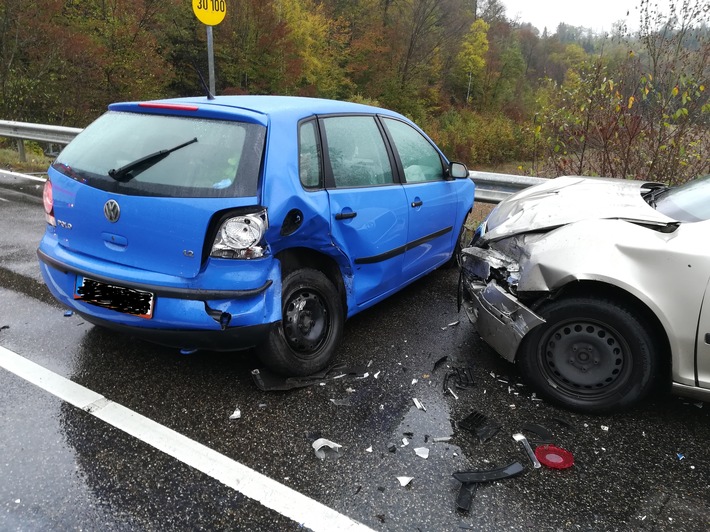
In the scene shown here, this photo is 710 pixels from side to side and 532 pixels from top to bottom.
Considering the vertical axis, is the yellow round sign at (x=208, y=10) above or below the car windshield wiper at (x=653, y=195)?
above

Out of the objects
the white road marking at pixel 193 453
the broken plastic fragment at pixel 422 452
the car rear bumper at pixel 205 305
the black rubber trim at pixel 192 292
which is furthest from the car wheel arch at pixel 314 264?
the broken plastic fragment at pixel 422 452

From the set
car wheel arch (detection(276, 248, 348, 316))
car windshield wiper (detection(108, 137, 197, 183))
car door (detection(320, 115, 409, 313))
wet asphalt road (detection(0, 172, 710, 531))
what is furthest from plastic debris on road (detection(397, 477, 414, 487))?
car windshield wiper (detection(108, 137, 197, 183))

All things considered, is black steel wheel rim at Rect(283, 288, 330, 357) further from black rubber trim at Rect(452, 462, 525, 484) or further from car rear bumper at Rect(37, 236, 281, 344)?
black rubber trim at Rect(452, 462, 525, 484)

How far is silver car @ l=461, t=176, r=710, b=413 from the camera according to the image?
2582 millimetres

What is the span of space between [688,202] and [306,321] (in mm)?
2384

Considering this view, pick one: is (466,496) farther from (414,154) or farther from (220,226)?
(414,154)

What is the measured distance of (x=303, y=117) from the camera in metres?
3.05

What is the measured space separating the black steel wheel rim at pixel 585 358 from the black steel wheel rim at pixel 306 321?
1.29 m

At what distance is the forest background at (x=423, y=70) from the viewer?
6.21 metres

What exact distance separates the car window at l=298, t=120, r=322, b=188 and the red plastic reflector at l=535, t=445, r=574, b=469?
6.08 feet

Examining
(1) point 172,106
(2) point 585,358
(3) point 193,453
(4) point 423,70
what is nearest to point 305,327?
(3) point 193,453

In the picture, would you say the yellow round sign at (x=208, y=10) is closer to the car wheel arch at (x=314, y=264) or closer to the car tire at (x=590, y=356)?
the car wheel arch at (x=314, y=264)

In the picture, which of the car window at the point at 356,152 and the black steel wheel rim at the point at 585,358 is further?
the car window at the point at 356,152

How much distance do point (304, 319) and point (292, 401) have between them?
1.59 feet
